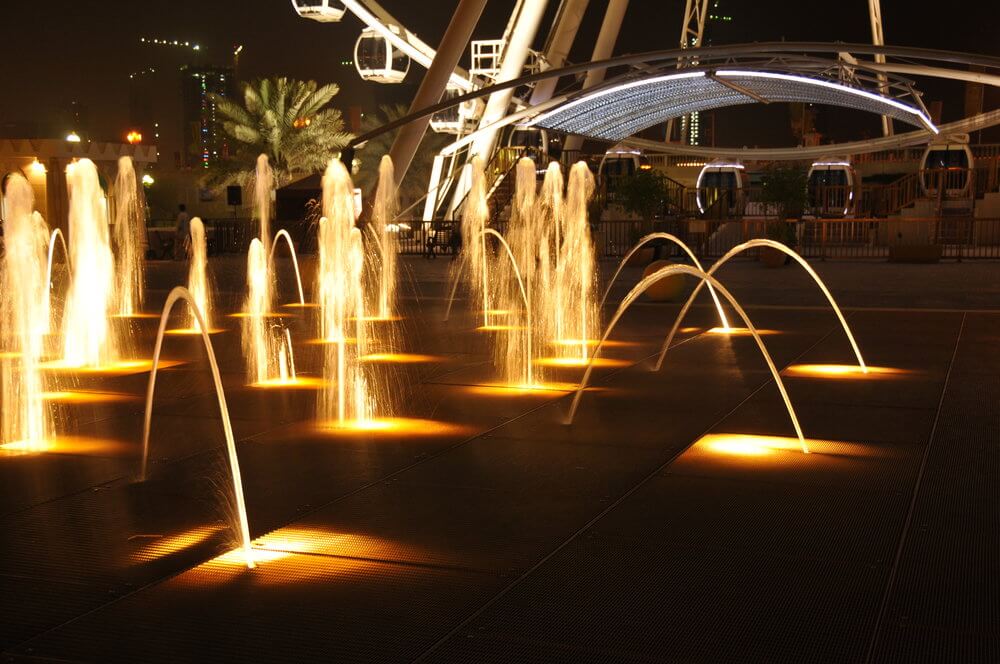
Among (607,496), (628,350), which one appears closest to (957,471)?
(607,496)

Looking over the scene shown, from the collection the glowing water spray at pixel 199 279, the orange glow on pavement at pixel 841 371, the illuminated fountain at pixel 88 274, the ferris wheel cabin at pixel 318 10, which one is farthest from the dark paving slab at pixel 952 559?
the ferris wheel cabin at pixel 318 10

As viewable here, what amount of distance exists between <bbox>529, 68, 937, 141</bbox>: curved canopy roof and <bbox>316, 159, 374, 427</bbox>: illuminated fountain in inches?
606

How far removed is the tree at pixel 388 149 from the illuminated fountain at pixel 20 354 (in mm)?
Result: 48230

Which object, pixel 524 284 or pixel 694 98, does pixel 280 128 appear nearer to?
pixel 694 98

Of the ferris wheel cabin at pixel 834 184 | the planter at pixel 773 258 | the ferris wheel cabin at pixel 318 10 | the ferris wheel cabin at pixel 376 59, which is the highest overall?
the ferris wheel cabin at pixel 318 10

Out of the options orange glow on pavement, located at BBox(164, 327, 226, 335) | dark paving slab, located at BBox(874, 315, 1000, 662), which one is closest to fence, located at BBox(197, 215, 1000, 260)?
orange glow on pavement, located at BBox(164, 327, 226, 335)

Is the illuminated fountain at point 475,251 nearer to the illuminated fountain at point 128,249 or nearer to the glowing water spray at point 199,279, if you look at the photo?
the glowing water spray at point 199,279

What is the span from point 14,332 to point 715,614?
14.7 m

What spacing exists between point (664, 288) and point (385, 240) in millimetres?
8854

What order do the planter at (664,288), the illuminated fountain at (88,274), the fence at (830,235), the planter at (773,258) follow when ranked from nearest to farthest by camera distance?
the illuminated fountain at (88,274) → the planter at (664,288) → the planter at (773,258) → the fence at (830,235)

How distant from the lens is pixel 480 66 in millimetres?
54062

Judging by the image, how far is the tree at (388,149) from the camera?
66.2m

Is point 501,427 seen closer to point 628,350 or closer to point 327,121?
point 628,350

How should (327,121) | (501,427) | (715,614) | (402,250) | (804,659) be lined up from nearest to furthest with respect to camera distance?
(804,659) < (715,614) < (501,427) < (402,250) < (327,121)
